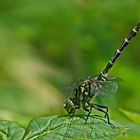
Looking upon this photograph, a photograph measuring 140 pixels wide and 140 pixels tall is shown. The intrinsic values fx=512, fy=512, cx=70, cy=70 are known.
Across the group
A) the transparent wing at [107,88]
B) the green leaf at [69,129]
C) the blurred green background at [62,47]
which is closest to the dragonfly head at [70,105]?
the transparent wing at [107,88]

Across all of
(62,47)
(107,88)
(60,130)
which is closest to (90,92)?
(107,88)

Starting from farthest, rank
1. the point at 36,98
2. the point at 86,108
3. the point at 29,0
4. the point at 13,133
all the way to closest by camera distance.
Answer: the point at 29,0
the point at 36,98
the point at 86,108
the point at 13,133

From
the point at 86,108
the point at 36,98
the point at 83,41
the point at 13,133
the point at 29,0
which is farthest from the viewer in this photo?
the point at 29,0

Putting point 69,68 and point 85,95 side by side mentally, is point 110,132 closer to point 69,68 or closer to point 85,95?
point 85,95

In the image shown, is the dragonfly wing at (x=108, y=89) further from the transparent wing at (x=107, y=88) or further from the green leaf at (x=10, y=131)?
the green leaf at (x=10, y=131)

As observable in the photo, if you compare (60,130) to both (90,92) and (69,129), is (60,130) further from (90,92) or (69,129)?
(90,92)

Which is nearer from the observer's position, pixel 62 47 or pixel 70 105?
pixel 70 105

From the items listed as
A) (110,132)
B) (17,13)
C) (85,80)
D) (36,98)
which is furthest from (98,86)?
(17,13)

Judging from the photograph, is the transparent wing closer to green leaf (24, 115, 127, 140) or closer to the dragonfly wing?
the dragonfly wing
